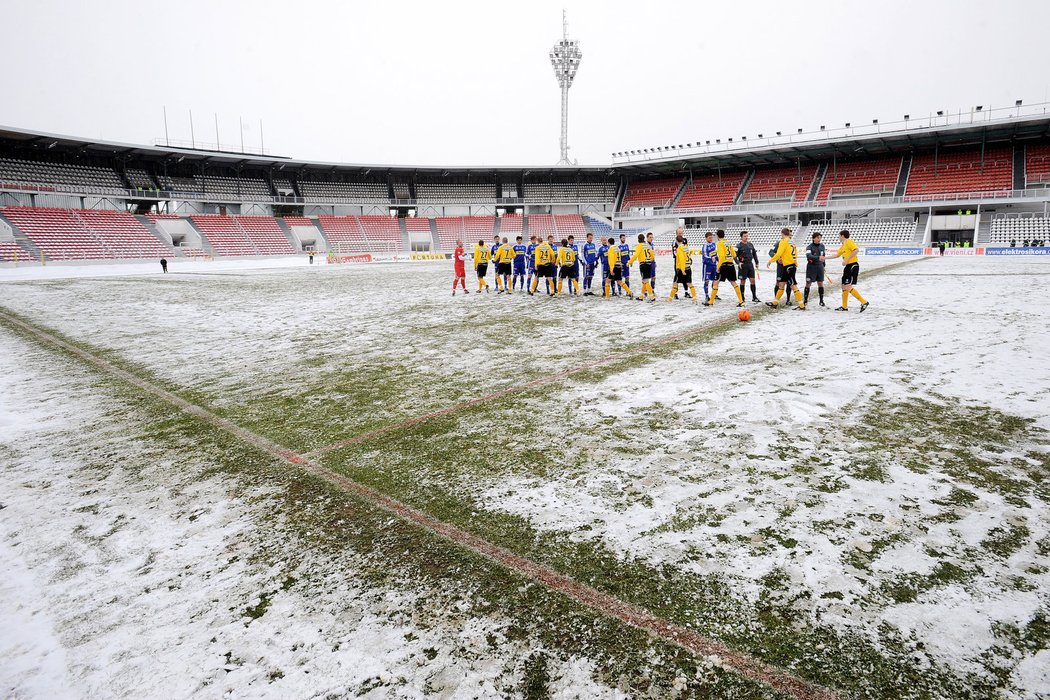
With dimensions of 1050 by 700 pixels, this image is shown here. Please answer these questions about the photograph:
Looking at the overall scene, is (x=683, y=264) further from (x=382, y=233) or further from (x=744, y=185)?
(x=382, y=233)

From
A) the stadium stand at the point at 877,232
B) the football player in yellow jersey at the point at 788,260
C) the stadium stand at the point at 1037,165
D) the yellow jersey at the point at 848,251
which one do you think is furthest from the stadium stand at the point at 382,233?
the stadium stand at the point at 1037,165

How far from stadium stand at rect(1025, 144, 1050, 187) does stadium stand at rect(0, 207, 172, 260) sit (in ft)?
215

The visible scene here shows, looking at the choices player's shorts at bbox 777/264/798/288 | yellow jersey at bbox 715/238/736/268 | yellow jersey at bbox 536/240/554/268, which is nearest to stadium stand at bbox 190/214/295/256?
yellow jersey at bbox 536/240/554/268

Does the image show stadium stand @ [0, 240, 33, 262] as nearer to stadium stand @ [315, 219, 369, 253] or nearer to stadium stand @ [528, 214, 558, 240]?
stadium stand @ [315, 219, 369, 253]

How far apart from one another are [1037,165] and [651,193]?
1240 inches

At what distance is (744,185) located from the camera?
52844 millimetres

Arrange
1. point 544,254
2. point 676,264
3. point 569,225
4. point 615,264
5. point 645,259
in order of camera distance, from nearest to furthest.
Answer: point 676,264, point 645,259, point 615,264, point 544,254, point 569,225

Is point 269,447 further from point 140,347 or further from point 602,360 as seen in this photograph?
point 140,347

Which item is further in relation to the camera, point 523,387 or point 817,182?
point 817,182

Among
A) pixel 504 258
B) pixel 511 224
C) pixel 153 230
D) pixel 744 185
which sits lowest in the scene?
pixel 504 258

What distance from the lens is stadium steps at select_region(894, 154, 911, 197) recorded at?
43.0 metres

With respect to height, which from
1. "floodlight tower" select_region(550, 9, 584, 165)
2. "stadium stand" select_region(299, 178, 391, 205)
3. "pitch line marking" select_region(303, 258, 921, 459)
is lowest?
"pitch line marking" select_region(303, 258, 921, 459)

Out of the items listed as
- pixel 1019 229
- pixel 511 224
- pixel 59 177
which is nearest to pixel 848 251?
pixel 1019 229

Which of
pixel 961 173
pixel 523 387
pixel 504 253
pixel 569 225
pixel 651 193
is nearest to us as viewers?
pixel 523 387
